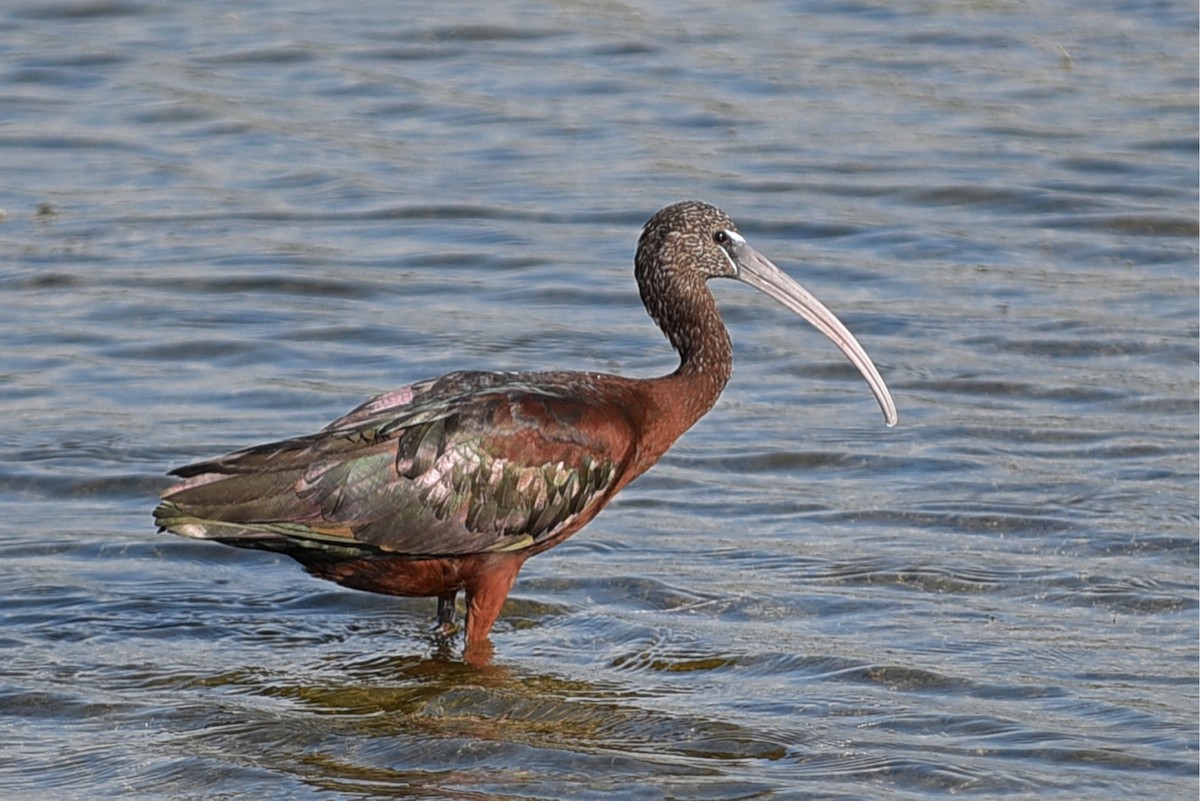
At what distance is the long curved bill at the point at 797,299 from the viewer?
8.20 m

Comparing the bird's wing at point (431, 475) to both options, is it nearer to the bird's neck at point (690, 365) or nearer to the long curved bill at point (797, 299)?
the bird's neck at point (690, 365)

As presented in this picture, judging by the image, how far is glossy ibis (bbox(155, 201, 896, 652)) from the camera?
7133mm

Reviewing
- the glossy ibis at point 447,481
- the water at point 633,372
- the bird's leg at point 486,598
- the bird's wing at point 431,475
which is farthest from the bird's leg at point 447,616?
the bird's wing at point 431,475

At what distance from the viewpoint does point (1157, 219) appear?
12844 millimetres

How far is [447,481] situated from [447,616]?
677mm

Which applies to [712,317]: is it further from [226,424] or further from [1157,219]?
[1157,219]

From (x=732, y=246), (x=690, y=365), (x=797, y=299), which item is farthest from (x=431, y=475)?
(x=797, y=299)

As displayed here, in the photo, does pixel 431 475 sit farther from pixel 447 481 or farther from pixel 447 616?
pixel 447 616

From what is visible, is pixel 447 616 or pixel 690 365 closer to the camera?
pixel 447 616

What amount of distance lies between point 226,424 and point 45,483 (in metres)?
0.93

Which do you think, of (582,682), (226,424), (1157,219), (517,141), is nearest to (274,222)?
(517,141)

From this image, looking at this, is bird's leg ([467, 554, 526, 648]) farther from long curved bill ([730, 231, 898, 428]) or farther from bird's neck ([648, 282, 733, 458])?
long curved bill ([730, 231, 898, 428])

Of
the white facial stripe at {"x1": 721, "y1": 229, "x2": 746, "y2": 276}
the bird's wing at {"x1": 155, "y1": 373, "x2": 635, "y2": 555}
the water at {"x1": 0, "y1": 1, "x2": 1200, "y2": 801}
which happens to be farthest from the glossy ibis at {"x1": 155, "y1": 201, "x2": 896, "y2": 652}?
the white facial stripe at {"x1": 721, "y1": 229, "x2": 746, "y2": 276}

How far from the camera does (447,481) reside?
24.1 feet
